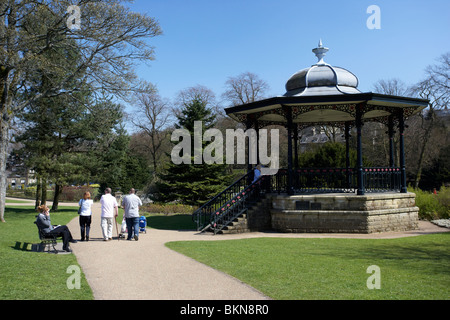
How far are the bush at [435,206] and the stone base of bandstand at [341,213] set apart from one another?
156 inches

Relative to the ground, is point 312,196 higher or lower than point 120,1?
lower

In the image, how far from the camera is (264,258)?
8.80 metres

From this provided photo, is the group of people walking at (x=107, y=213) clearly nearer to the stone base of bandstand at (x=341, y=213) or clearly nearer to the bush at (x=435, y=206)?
the stone base of bandstand at (x=341, y=213)

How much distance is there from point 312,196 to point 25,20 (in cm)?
1682

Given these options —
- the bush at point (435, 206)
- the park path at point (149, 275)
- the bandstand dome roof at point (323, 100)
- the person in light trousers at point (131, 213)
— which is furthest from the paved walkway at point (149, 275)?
the bush at point (435, 206)

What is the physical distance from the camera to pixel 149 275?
7.20 m

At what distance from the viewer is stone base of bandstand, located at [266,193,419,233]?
13.6 metres

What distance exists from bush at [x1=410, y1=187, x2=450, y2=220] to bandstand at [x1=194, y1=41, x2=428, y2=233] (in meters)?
3.51

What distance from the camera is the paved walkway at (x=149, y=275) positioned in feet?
19.3

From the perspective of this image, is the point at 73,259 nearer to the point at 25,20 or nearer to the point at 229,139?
the point at 25,20

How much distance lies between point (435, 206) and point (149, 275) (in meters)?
15.6

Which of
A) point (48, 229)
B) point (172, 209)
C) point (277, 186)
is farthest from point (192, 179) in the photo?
point (48, 229)

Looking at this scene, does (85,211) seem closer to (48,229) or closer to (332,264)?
(48,229)
